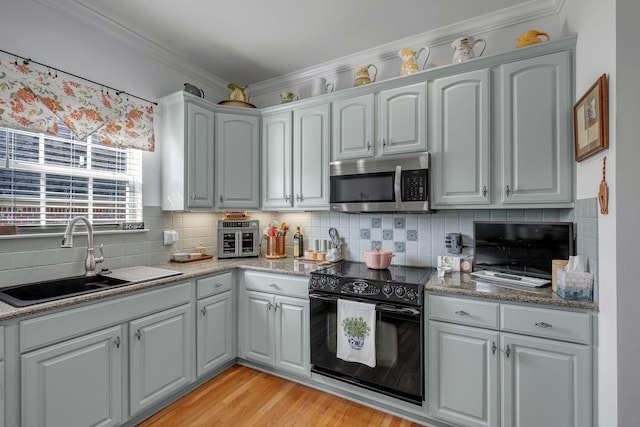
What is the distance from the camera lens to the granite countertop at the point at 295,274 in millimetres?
1453

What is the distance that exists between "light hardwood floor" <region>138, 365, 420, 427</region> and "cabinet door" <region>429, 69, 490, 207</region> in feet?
5.00

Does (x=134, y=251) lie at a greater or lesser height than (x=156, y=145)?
lesser

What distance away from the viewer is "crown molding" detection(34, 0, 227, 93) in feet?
6.61

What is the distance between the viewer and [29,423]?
1.40 metres

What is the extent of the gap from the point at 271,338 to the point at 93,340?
1181 millimetres

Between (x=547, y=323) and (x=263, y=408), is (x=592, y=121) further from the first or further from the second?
(x=263, y=408)

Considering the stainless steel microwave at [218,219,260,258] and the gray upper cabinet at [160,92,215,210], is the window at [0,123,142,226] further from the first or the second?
the stainless steel microwave at [218,219,260,258]

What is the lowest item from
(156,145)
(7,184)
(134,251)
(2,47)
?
(134,251)

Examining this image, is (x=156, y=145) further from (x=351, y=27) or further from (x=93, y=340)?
(x=351, y=27)

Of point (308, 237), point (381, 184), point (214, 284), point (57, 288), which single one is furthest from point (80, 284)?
point (381, 184)

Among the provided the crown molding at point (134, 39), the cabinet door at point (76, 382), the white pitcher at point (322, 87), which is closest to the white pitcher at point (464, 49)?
the white pitcher at point (322, 87)


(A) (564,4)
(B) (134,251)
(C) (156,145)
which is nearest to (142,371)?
(B) (134,251)

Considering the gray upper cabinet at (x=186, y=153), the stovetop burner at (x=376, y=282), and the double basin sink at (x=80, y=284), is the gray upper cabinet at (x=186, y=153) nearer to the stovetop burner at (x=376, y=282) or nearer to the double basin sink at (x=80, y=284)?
the double basin sink at (x=80, y=284)

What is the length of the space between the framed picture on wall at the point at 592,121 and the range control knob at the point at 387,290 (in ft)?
Result: 4.06
